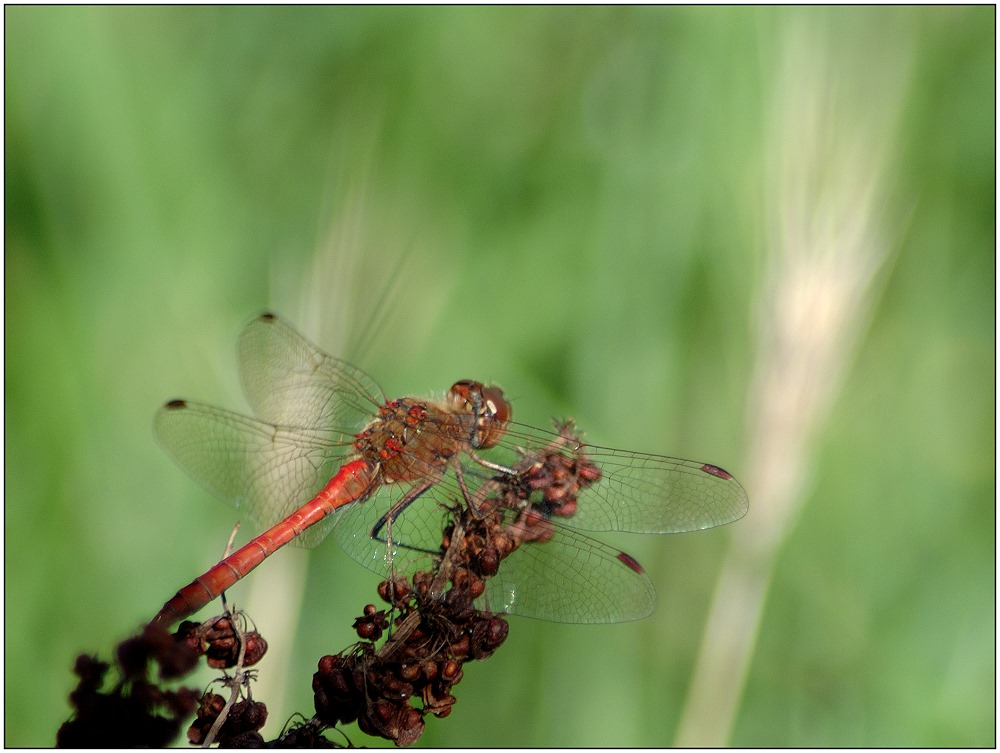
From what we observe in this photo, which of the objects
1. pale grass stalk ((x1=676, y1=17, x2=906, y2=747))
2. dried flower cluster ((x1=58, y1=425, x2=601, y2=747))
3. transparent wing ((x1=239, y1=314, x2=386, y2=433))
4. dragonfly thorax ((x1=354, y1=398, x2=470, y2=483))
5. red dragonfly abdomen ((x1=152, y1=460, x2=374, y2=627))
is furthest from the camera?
transparent wing ((x1=239, y1=314, x2=386, y2=433))

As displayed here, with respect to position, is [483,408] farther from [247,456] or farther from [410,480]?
[247,456]

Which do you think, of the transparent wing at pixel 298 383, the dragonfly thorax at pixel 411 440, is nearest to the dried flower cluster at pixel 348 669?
the dragonfly thorax at pixel 411 440

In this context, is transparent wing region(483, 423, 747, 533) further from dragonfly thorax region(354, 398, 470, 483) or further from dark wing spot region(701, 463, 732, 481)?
dragonfly thorax region(354, 398, 470, 483)

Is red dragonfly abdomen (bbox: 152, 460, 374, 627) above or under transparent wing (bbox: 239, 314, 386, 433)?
under

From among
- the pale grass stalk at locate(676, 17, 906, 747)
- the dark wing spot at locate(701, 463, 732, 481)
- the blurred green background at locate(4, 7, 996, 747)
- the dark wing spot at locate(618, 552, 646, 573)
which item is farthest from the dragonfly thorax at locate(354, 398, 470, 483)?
the pale grass stalk at locate(676, 17, 906, 747)

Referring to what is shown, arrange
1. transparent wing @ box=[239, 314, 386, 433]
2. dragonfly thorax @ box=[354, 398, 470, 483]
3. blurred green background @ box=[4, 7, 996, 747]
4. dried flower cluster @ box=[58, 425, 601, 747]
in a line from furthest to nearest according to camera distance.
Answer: transparent wing @ box=[239, 314, 386, 433], blurred green background @ box=[4, 7, 996, 747], dragonfly thorax @ box=[354, 398, 470, 483], dried flower cluster @ box=[58, 425, 601, 747]

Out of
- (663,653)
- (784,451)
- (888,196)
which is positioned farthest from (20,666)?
(888,196)

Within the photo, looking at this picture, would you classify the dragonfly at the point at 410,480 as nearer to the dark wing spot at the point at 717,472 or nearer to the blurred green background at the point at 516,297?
the dark wing spot at the point at 717,472
